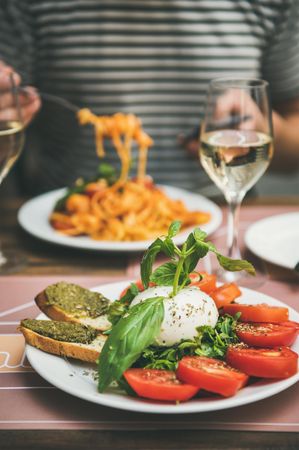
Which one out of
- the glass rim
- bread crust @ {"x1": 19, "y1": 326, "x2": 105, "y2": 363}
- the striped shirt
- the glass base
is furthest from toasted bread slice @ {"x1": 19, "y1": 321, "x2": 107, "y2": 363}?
the striped shirt

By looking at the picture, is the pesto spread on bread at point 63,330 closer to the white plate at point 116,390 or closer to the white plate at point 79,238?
the white plate at point 116,390

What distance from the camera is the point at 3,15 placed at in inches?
112

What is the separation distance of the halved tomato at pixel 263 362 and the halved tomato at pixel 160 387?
83 mm

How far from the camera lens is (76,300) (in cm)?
118

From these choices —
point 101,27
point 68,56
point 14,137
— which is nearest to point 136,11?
point 101,27

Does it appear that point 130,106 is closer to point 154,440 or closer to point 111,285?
point 111,285

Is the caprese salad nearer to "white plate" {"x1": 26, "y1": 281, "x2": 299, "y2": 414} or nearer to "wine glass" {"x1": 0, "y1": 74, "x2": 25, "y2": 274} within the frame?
"white plate" {"x1": 26, "y1": 281, "x2": 299, "y2": 414}

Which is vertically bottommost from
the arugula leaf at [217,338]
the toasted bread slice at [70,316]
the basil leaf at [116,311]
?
the toasted bread slice at [70,316]

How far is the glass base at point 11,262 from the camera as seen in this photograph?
1.57 m

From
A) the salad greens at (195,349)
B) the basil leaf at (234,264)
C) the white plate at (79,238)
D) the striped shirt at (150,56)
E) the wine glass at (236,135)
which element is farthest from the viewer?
the striped shirt at (150,56)

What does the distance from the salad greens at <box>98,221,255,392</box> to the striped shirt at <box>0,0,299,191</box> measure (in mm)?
1874

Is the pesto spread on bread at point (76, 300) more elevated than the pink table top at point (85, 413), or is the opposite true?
the pesto spread on bread at point (76, 300)

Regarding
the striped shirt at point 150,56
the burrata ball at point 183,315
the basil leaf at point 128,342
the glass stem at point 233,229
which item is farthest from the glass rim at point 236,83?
the striped shirt at point 150,56

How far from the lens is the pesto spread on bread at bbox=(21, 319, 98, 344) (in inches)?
40.0
